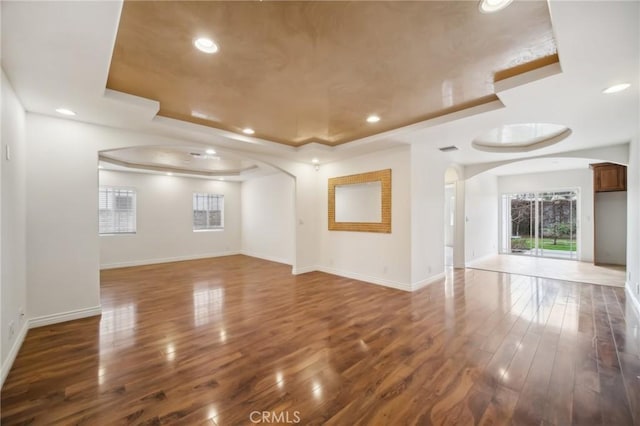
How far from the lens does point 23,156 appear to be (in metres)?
2.94

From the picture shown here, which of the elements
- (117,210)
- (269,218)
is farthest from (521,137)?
(117,210)

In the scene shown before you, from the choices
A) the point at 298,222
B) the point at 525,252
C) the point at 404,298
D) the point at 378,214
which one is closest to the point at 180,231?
the point at 298,222

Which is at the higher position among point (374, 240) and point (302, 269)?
point (374, 240)

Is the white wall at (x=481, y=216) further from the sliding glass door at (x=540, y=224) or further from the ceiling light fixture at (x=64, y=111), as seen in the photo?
the ceiling light fixture at (x=64, y=111)

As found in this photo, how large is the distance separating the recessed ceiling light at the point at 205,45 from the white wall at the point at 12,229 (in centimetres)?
169

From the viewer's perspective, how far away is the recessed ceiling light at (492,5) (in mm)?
1635

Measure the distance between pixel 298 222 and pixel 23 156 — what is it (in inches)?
167

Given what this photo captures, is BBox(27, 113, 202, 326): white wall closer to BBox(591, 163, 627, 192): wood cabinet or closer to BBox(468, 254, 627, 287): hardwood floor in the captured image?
BBox(468, 254, 627, 287): hardwood floor

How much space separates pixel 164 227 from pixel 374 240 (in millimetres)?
6120

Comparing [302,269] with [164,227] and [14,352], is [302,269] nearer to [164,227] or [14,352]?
[14,352]

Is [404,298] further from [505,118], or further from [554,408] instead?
[505,118]

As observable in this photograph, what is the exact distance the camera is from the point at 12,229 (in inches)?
97.3

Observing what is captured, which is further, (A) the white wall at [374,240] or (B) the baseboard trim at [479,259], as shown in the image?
(B) the baseboard trim at [479,259]

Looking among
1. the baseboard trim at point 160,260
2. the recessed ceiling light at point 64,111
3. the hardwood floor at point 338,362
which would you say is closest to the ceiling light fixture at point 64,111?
the recessed ceiling light at point 64,111
